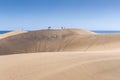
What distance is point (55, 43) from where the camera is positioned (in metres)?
19.2

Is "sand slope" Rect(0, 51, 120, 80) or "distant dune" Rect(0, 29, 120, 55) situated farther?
"distant dune" Rect(0, 29, 120, 55)

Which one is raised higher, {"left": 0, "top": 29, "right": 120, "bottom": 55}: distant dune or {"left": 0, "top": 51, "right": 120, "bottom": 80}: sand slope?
{"left": 0, "top": 51, "right": 120, "bottom": 80}: sand slope

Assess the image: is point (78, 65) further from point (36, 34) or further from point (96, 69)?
point (36, 34)

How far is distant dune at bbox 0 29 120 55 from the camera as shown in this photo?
17.5 meters

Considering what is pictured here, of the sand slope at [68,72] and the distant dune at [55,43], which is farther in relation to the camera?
the distant dune at [55,43]

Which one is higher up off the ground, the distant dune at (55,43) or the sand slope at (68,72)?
the sand slope at (68,72)

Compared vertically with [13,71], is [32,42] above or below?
below

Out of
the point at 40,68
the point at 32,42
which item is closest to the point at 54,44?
the point at 32,42

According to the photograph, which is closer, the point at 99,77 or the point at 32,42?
the point at 99,77

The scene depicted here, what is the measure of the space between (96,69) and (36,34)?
18.2 metres

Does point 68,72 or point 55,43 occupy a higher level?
point 68,72

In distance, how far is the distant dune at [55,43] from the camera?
57.5 feet

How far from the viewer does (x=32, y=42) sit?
20406mm

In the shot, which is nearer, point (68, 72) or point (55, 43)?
point (68, 72)
